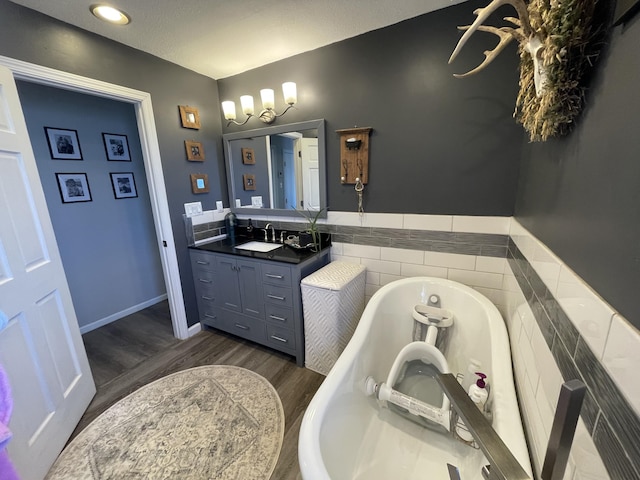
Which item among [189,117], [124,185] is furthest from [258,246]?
[124,185]

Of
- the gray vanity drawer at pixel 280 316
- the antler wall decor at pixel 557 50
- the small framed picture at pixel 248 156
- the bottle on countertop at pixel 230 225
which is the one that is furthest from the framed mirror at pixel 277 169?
the antler wall decor at pixel 557 50

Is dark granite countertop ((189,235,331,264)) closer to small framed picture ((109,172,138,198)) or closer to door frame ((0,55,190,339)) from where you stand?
door frame ((0,55,190,339))

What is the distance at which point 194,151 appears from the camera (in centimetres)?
229

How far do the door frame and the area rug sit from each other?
684 millimetres

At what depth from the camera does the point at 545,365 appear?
792 mm

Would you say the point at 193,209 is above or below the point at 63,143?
below

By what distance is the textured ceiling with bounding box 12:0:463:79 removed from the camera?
146cm

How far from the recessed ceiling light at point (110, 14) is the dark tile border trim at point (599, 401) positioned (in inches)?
101

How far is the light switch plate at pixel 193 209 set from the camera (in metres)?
2.28

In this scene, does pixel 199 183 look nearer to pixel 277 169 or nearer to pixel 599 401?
pixel 277 169

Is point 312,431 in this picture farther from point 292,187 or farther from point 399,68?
point 399,68

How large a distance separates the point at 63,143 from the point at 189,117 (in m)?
1.16

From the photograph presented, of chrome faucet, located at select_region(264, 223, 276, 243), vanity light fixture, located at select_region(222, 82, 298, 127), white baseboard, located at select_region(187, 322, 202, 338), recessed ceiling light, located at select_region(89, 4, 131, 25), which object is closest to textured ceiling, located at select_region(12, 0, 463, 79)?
recessed ceiling light, located at select_region(89, 4, 131, 25)

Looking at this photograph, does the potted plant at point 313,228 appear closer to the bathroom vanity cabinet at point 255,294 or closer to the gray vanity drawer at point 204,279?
the bathroom vanity cabinet at point 255,294
